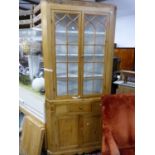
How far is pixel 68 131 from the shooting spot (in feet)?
8.51

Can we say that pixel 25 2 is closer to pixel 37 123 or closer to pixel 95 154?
pixel 37 123

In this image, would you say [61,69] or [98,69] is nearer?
[61,69]

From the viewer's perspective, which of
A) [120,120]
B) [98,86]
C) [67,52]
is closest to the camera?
[120,120]

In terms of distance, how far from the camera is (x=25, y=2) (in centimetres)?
548

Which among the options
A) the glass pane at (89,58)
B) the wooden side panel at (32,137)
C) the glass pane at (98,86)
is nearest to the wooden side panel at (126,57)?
the glass pane at (98,86)

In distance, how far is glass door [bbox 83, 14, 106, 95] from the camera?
2553mm

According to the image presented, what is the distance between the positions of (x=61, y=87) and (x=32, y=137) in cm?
77

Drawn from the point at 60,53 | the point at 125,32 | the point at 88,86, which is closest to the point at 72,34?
the point at 60,53

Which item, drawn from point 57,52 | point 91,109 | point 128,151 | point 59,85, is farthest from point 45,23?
point 128,151

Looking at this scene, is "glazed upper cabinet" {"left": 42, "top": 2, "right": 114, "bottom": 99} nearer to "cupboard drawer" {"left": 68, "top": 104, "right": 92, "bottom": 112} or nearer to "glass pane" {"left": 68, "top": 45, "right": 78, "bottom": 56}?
"glass pane" {"left": 68, "top": 45, "right": 78, "bottom": 56}

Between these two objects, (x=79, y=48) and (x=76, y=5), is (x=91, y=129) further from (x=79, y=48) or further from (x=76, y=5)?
(x=76, y=5)

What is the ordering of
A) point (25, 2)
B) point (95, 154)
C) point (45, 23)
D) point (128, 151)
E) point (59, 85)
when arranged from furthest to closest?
point (25, 2), point (95, 154), point (59, 85), point (45, 23), point (128, 151)

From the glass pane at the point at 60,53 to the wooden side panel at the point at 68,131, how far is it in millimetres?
672
